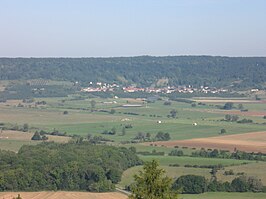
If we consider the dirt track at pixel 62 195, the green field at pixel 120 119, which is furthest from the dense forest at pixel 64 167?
the green field at pixel 120 119

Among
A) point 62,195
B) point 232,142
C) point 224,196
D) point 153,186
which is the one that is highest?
point 153,186

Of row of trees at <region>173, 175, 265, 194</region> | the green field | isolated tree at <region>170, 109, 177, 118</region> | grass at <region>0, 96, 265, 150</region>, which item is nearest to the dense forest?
row of trees at <region>173, 175, 265, 194</region>

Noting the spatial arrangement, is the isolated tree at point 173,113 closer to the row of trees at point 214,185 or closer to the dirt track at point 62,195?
the row of trees at point 214,185

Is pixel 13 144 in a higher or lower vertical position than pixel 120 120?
lower

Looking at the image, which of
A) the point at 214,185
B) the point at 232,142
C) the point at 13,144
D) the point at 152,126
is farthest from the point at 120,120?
the point at 214,185

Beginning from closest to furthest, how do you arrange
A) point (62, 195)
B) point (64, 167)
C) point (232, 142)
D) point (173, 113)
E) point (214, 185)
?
point (62, 195) → point (214, 185) → point (64, 167) → point (232, 142) → point (173, 113)

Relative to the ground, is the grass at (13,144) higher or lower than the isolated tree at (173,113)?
lower

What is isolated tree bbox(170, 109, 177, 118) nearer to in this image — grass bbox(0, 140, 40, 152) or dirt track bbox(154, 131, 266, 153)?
dirt track bbox(154, 131, 266, 153)

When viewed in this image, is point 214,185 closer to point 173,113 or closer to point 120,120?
point 120,120
